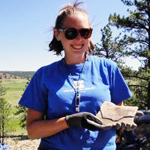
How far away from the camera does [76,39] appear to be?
2.06m

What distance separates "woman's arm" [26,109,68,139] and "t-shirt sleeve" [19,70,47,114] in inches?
1.5

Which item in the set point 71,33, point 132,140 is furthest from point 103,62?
point 132,140

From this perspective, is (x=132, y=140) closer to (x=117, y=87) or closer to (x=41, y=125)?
(x=117, y=87)

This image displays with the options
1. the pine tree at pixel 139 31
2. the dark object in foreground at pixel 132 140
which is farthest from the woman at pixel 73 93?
the pine tree at pixel 139 31

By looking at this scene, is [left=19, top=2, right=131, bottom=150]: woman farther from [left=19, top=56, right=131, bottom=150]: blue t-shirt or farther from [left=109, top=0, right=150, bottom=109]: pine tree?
[left=109, top=0, right=150, bottom=109]: pine tree

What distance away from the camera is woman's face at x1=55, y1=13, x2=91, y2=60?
6.74 feet

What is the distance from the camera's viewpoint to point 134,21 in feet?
65.2

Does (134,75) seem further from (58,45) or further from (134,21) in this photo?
(58,45)

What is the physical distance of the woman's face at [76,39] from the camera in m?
2.05

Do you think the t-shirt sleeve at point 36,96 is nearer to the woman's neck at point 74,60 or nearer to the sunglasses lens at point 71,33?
the woman's neck at point 74,60

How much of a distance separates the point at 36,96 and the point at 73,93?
26cm

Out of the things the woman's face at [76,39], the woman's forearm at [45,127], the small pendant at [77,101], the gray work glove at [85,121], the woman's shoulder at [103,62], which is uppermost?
the woman's face at [76,39]

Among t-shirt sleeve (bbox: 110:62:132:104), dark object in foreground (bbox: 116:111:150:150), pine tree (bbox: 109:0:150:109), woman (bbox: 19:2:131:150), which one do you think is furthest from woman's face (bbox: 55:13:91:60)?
pine tree (bbox: 109:0:150:109)

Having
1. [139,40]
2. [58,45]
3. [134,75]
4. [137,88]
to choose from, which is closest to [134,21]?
[139,40]
